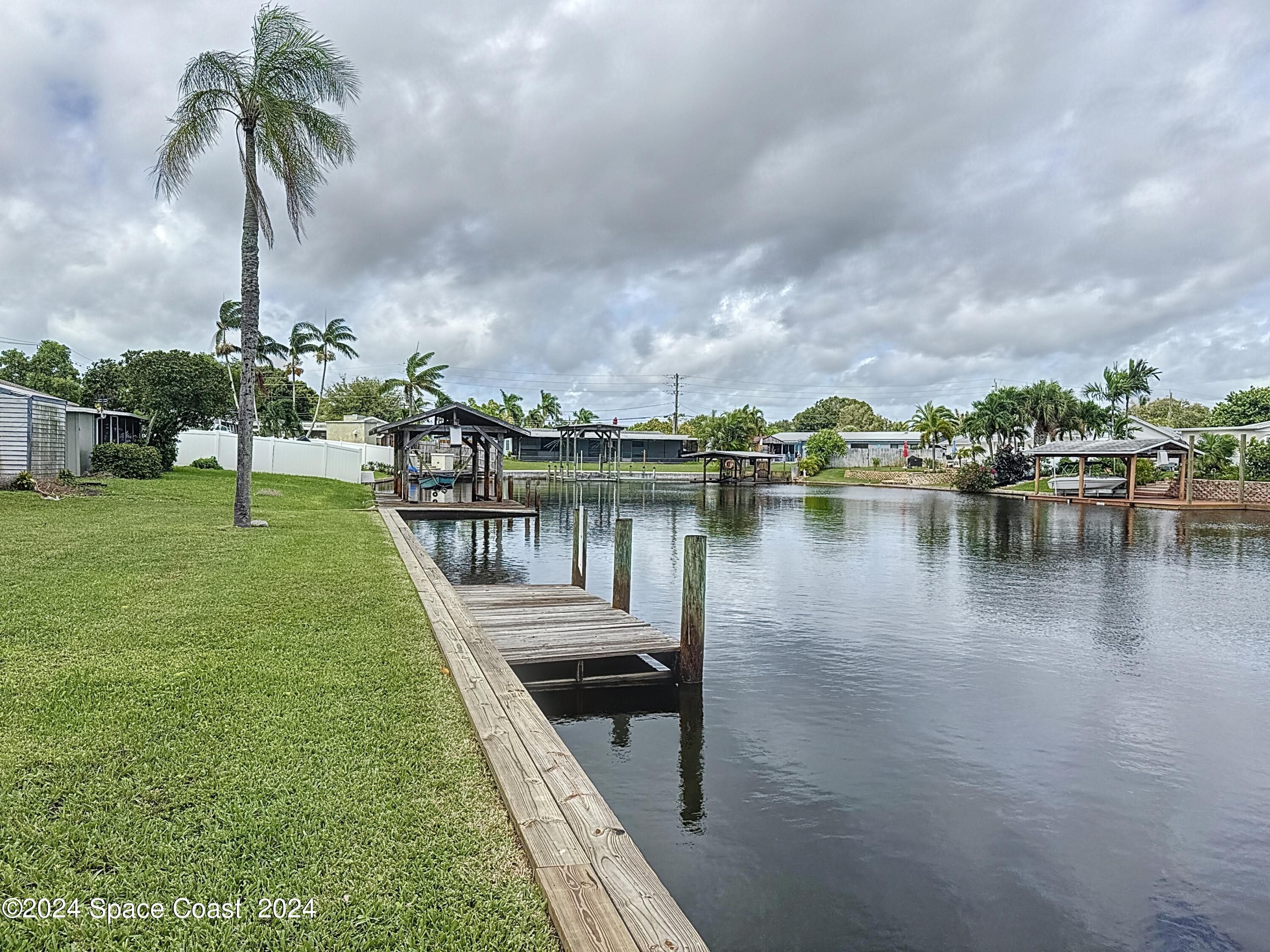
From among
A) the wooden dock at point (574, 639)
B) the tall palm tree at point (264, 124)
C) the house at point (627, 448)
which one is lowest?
the wooden dock at point (574, 639)

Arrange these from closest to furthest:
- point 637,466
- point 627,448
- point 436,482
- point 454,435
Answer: point 454,435
point 436,482
point 637,466
point 627,448

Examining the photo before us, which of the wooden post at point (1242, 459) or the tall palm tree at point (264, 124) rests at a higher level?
the tall palm tree at point (264, 124)

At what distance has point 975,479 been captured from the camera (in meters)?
51.5

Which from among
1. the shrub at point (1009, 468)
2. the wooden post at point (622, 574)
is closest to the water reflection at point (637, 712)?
the wooden post at point (622, 574)

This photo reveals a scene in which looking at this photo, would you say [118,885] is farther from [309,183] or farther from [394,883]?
[309,183]

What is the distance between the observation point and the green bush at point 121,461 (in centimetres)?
2459

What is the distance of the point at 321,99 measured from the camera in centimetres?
1464

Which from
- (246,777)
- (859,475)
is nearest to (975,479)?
(859,475)

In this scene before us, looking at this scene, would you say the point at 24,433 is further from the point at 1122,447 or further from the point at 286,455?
the point at 1122,447

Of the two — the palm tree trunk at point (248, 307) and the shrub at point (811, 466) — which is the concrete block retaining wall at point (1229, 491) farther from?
the palm tree trunk at point (248, 307)

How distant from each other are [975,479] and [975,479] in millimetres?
34

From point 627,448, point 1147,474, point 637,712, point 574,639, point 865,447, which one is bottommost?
point 637,712

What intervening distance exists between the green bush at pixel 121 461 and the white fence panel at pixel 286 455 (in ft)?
31.1

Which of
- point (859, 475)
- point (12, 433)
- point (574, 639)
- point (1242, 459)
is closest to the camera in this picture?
point (574, 639)
